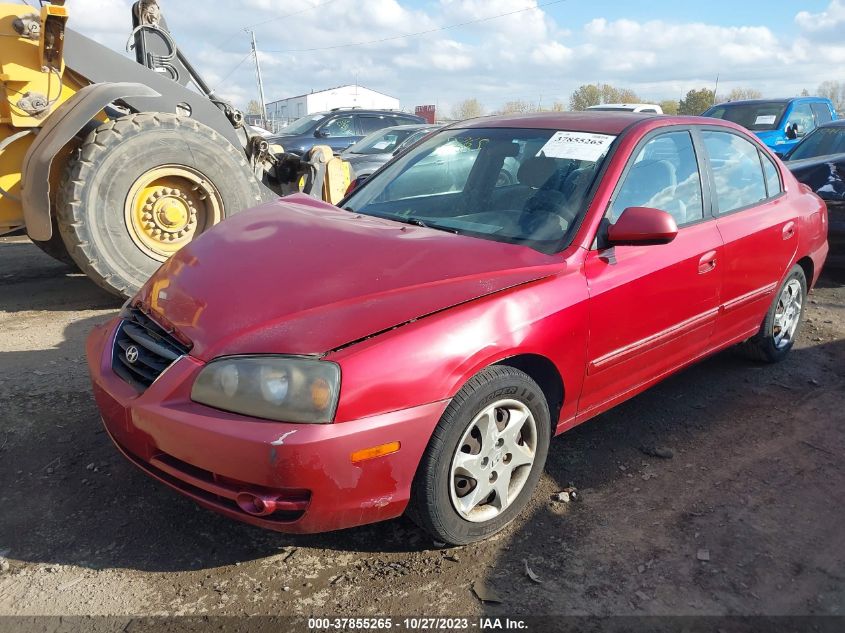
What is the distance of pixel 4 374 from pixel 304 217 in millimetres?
2228

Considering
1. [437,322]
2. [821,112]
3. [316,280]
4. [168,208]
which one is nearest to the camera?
[437,322]

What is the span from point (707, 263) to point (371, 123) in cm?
1187

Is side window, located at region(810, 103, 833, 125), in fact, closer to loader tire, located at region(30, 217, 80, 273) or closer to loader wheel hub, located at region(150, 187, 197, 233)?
loader wheel hub, located at region(150, 187, 197, 233)

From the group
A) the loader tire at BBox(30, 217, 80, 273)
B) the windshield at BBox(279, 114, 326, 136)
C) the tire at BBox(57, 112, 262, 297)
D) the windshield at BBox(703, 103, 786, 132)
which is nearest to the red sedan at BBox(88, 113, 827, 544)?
the tire at BBox(57, 112, 262, 297)

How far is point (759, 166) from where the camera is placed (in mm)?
4203

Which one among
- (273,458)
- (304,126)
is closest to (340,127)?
(304,126)

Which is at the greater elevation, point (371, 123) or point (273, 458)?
point (371, 123)

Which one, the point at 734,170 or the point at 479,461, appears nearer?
the point at 479,461

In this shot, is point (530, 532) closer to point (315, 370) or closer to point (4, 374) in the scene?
point (315, 370)

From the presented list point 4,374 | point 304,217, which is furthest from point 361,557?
point 4,374

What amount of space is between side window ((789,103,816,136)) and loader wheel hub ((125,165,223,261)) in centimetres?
1135

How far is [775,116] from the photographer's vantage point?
12.7 metres

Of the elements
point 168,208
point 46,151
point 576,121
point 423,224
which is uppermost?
point 576,121

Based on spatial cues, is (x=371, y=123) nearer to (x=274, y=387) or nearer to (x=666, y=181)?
(x=666, y=181)
